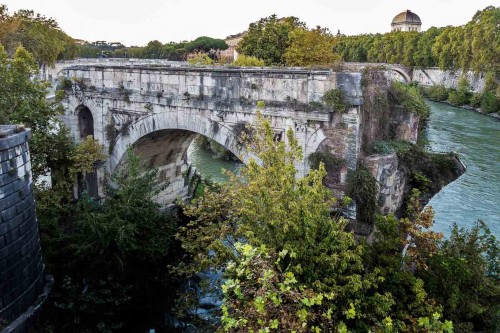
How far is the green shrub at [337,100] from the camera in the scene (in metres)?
9.52

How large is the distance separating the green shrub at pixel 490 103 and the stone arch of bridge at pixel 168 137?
112ft

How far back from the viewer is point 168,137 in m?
14.3

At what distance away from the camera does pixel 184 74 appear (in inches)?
471

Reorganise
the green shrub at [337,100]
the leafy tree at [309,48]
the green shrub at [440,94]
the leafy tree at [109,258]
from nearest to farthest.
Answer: the green shrub at [337,100] < the leafy tree at [109,258] < the leafy tree at [309,48] < the green shrub at [440,94]

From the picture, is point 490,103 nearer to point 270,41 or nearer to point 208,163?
point 270,41

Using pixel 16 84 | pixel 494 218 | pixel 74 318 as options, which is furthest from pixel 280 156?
pixel 494 218

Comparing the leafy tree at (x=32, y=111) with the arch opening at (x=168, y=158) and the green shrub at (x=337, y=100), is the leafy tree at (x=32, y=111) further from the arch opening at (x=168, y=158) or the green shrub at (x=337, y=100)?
the green shrub at (x=337, y=100)

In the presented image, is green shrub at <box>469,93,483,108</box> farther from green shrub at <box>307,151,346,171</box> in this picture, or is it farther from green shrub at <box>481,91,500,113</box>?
green shrub at <box>307,151,346,171</box>

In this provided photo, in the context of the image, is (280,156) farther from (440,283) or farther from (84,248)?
(84,248)

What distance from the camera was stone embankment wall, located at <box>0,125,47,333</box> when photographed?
28.7 feet

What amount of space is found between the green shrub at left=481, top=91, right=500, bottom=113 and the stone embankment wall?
1606 inches

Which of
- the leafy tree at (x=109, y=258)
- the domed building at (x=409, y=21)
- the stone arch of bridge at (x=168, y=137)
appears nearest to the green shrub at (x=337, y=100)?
the stone arch of bridge at (x=168, y=137)

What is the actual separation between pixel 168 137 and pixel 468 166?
16.2m

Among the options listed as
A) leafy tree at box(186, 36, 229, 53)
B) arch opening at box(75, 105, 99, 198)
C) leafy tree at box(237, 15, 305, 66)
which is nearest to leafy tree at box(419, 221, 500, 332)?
arch opening at box(75, 105, 99, 198)
